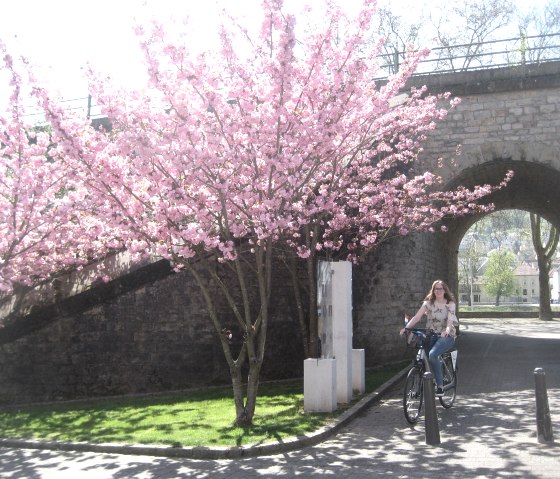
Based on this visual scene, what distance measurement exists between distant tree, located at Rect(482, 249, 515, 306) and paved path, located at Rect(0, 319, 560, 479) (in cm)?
7066

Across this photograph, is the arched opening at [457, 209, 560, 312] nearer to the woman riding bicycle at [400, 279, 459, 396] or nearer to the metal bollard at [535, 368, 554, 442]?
the woman riding bicycle at [400, 279, 459, 396]

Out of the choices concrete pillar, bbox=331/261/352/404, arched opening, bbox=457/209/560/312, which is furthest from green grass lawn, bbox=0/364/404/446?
arched opening, bbox=457/209/560/312

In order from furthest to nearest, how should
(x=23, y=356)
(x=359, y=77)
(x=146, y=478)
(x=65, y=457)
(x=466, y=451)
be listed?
1. (x=23, y=356)
2. (x=359, y=77)
3. (x=65, y=457)
4. (x=466, y=451)
5. (x=146, y=478)

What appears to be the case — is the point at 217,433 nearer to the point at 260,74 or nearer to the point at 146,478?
the point at 146,478

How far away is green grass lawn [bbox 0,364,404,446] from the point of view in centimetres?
744

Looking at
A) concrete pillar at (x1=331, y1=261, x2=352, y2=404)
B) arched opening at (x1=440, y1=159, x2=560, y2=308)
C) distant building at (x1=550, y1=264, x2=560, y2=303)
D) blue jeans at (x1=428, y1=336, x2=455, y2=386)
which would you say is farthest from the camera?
distant building at (x1=550, y1=264, x2=560, y2=303)

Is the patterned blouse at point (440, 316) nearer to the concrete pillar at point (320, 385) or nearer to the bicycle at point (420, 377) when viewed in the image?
the bicycle at point (420, 377)

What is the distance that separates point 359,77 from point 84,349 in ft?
24.4

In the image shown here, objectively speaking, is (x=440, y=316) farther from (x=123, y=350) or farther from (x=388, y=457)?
(x=123, y=350)

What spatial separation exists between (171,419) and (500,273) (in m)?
72.9

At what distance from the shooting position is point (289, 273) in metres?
13.5

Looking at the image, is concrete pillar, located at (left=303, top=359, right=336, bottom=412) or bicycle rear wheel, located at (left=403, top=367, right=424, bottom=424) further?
concrete pillar, located at (left=303, top=359, right=336, bottom=412)

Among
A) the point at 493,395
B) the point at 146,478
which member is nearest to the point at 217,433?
the point at 146,478

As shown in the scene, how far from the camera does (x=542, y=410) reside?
644cm
